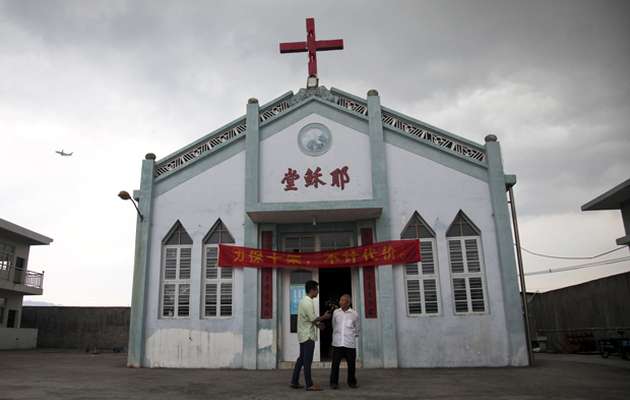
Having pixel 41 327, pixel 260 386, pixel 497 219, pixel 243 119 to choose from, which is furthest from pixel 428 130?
pixel 41 327

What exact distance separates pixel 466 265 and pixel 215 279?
239 inches

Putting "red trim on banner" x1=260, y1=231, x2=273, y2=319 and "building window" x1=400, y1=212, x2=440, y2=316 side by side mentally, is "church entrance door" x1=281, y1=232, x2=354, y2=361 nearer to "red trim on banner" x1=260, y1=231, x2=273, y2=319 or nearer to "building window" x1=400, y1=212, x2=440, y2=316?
"red trim on banner" x1=260, y1=231, x2=273, y2=319

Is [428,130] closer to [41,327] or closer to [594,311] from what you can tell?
[594,311]

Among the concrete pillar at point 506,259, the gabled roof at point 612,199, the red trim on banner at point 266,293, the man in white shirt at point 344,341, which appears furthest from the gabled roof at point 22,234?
the gabled roof at point 612,199

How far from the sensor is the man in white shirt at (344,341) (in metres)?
7.39

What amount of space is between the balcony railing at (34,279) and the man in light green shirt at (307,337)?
74.1ft

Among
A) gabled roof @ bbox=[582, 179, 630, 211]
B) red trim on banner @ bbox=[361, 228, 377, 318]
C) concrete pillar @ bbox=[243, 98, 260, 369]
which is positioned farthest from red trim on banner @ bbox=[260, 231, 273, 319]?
gabled roof @ bbox=[582, 179, 630, 211]

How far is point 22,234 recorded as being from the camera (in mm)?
23312

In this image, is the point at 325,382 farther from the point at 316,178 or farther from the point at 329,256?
the point at 316,178

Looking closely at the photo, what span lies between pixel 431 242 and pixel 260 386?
18.3 ft

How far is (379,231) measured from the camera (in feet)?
37.4

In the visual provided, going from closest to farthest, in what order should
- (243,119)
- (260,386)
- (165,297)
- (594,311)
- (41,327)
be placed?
1. (260,386)
2. (165,297)
3. (243,119)
4. (594,311)
5. (41,327)

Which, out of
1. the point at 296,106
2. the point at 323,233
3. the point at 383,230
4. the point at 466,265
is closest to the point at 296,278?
the point at 323,233

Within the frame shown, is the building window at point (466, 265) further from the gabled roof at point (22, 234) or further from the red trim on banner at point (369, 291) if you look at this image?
the gabled roof at point (22, 234)
